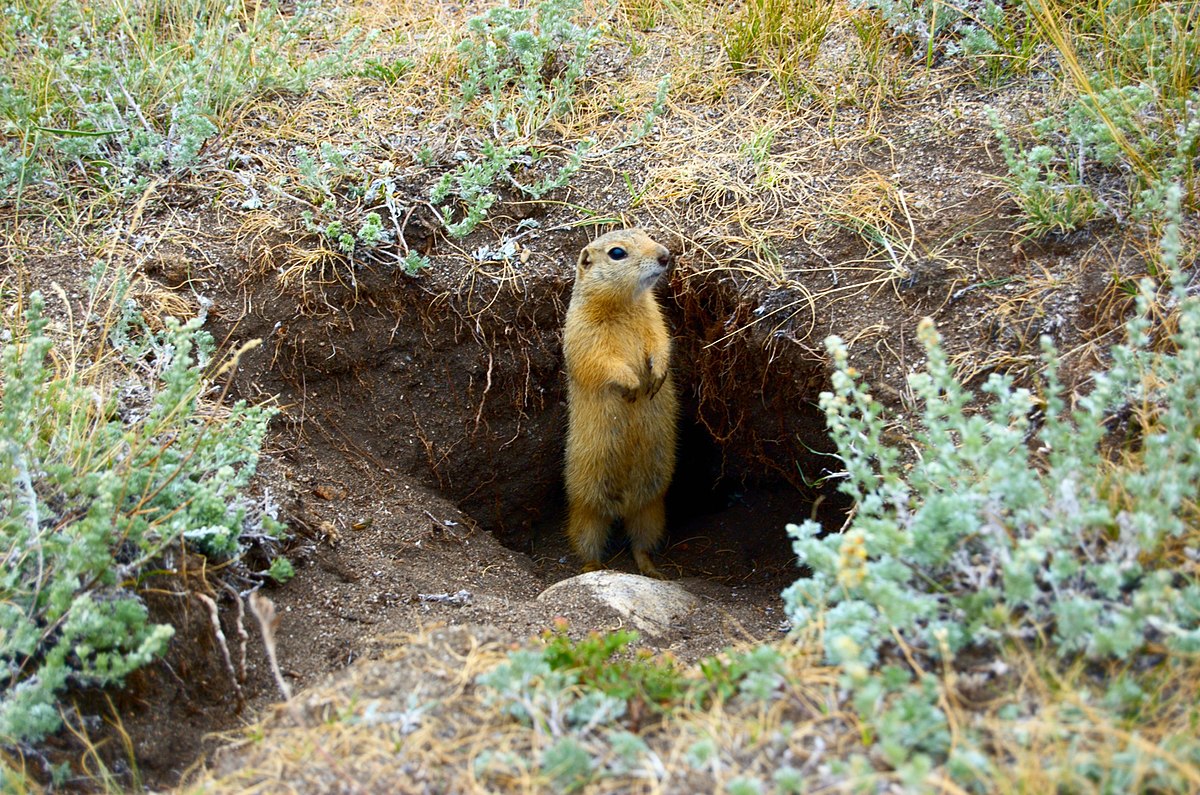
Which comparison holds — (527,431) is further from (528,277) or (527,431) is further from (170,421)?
(170,421)

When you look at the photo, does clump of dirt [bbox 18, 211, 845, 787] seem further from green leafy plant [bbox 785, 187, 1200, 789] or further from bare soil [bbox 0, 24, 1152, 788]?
green leafy plant [bbox 785, 187, 1200, 789]

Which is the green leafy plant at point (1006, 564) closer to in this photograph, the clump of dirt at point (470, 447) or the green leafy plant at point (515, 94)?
the clump of dirt at point (470, 447)

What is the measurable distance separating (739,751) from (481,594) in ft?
6.69

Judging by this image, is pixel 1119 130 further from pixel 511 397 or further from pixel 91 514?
pixel 91 514

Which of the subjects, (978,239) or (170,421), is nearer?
(170,421)

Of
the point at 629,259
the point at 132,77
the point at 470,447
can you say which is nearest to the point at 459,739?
the point at 629,259

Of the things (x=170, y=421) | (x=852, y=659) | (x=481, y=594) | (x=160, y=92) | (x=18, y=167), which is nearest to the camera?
(x=852, y=659)

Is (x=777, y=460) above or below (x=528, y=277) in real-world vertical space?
below

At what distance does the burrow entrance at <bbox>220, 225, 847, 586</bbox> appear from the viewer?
514 cm

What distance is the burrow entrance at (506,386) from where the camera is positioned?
202 inches

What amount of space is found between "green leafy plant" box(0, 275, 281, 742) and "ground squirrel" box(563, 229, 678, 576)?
1972 mm

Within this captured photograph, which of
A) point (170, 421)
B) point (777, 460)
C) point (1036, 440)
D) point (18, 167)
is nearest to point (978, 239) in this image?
point (1036, 440)

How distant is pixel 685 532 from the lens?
20.5 ft

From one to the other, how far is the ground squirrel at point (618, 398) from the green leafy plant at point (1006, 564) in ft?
7.41
